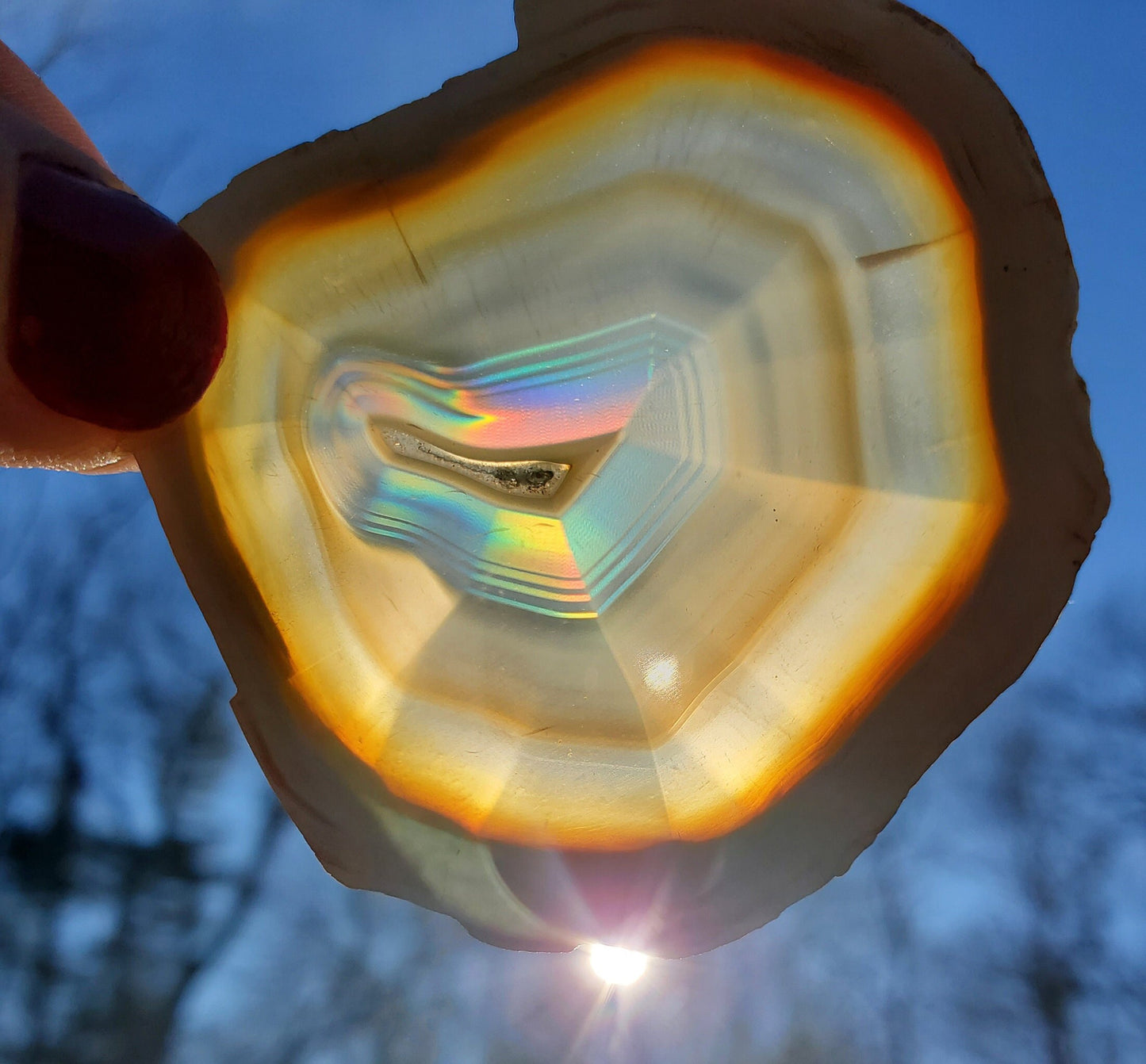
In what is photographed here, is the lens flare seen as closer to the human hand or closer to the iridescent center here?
the iridescent center

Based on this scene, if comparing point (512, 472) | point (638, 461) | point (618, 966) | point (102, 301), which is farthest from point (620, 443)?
point (618, 966)

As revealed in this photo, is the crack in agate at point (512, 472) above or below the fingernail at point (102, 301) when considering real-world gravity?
below

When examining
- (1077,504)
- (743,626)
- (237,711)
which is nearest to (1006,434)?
(1077,504)

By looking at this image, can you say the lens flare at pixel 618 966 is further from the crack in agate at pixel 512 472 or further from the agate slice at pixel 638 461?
the crack in agate at pixel 512 472

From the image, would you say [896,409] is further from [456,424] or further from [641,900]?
[641,900]

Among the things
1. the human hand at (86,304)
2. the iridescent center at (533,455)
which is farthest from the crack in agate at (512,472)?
the human hand at (86,304)

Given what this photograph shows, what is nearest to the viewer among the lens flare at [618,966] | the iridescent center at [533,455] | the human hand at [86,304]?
the human hand at [86,304]

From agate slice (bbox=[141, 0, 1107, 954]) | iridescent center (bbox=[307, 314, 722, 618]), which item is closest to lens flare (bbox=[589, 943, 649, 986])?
agate slice (bbox=[141, 0, 1107, 954])

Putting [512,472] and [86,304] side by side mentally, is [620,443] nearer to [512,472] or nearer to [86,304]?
[512,472]
